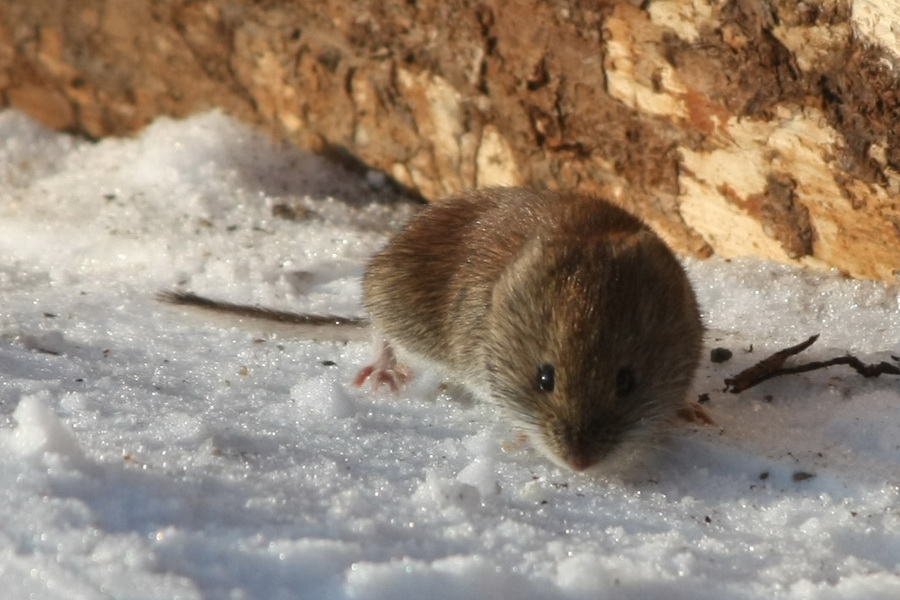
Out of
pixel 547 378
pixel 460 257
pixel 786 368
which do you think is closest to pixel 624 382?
pixel 547 378

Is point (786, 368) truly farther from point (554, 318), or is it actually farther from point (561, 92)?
point (561, 92)

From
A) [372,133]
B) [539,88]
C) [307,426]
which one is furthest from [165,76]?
[307,426]

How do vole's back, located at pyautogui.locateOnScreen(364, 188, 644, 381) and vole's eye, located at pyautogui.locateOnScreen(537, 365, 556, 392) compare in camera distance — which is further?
vole's back, located at pyautogui.locateOnScreen(364, 188, 644, 381)

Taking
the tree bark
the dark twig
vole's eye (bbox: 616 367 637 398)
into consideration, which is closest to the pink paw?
vole's eye (bbox: 616 367 637 398)

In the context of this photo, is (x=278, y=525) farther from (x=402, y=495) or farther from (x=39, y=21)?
(x=39, y=21)

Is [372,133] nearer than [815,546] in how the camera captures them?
No

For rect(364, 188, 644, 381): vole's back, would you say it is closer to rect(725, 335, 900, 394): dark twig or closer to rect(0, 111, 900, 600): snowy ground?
rect(0, 111, 900, 600): snowy ground

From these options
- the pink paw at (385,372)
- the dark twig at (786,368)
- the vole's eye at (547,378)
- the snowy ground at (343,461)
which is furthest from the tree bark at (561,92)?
the vole's eye at (547,378)
